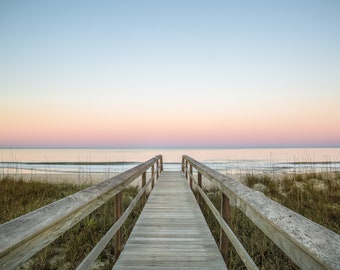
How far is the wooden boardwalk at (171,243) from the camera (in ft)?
7.47

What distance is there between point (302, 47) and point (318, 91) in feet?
27.8

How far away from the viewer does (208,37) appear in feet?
45.8

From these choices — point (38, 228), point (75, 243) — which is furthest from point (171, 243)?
point (38, 228)

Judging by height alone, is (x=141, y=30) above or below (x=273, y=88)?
above

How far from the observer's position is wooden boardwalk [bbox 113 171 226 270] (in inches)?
89.7

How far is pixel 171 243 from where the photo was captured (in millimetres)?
2801

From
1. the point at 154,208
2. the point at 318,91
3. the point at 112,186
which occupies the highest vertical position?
the point at 318,91

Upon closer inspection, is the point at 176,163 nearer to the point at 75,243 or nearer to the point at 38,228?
the point at 75,243

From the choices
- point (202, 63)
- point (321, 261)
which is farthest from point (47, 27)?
point (321, 261)

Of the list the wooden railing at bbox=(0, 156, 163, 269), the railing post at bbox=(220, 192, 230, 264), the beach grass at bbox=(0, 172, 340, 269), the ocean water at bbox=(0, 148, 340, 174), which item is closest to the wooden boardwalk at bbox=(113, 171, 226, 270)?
the railing post at bbox=(220, 192, 230, 264)

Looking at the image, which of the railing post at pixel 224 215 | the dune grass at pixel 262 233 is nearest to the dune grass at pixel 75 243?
the railing post at pixel 224 215

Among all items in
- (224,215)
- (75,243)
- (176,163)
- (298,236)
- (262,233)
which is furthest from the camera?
(176,163)

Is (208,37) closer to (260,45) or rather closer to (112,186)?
(260,45)

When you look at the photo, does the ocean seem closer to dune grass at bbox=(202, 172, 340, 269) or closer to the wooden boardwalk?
dune grass at bbox=(202, 172, 340, 269)
